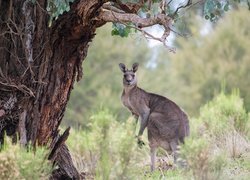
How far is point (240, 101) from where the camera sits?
1177cm

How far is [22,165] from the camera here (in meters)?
6.25

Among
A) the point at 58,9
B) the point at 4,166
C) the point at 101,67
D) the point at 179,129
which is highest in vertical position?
the point at 101,67

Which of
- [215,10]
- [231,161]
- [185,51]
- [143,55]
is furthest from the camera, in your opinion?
[143,55]

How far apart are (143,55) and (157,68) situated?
163 cm

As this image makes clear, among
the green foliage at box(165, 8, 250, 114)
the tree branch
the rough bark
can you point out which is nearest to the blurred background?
the green foliage at box(165, 8, 250, 114)

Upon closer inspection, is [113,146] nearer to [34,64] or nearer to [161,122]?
[34,64]

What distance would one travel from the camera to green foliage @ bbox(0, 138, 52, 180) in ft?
20.4

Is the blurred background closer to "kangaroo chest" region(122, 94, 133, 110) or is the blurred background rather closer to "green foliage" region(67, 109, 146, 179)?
"kangaroo chest" region(122, 94, 133, 110)

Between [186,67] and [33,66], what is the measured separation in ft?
79.8

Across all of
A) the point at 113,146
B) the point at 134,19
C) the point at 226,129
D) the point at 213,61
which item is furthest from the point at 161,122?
the point at 213,61

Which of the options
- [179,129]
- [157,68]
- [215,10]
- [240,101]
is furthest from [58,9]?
[157,68]

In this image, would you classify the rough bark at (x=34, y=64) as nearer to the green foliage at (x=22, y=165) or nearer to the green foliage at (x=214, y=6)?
the green foliage at (x=214, y=6)

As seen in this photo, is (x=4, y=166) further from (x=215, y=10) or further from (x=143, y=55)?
(x=143, y=55)

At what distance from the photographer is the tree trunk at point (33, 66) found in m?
7.98
